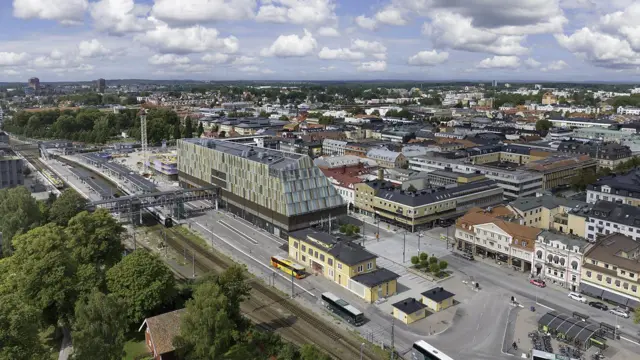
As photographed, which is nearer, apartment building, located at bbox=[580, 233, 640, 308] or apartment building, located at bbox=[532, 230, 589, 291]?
apartment building, located at bbox=[580, 233, 640, 308]

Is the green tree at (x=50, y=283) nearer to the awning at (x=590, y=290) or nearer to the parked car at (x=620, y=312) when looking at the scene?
the awning at (x=590, y=290)

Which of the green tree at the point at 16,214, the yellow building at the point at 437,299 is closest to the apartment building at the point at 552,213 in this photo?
the yellow building at the point at 437,299

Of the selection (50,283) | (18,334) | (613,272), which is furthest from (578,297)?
A: (50,283)

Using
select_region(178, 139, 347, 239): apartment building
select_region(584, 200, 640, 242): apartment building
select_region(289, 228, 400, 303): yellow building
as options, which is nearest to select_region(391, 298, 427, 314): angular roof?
select_region(289, 228, 400, 303): yellow building

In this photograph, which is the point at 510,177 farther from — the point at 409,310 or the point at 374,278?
the point at 409,310

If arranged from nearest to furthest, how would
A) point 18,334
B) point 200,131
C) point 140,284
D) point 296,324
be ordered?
1. point 18,334
2. point 140,284
3. point 296,324
4. point 200,131

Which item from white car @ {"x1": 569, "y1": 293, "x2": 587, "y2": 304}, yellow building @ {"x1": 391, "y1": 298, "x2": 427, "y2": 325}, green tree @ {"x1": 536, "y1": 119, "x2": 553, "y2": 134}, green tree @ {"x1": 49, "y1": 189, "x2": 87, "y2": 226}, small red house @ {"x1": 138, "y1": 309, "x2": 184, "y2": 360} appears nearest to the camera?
small red house @ {"x1": 138, "y1": 309, "x2": 184, "y2": 360}

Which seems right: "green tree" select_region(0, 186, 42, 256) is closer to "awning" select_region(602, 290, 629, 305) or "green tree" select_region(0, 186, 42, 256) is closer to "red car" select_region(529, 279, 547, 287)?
"red car" select_region(529, 279, 547, 287)
